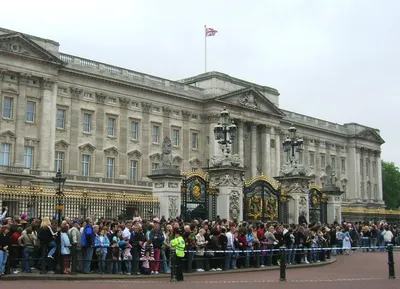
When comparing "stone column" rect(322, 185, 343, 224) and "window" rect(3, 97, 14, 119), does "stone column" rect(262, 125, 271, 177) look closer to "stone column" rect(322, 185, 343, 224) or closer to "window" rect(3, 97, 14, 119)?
"window" rect(3, 97, 14, 119)

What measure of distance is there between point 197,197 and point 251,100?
167 feet

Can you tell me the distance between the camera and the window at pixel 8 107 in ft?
169

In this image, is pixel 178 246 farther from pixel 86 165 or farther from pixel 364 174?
pixel 364 174

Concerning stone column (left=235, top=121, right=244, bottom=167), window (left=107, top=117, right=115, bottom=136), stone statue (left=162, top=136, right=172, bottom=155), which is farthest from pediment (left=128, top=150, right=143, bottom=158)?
stone statue (left=162, top=136, right=172, bottom=155)

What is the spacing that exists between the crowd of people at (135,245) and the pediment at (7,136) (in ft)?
108

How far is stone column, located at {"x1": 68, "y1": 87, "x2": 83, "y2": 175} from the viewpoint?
5638cm

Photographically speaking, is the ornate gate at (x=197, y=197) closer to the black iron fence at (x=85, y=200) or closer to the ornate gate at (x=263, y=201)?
the black iron fence at (x=85, y=200)

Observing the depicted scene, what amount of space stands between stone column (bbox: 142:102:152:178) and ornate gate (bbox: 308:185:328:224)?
32.7 m

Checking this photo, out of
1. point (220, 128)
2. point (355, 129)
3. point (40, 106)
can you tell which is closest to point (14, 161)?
point (40, 106)

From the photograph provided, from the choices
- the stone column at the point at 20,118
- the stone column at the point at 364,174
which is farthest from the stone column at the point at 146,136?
the stone column at the point at 364,174

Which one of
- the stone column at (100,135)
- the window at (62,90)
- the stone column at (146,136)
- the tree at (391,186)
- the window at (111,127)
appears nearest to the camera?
the window at (62,90)

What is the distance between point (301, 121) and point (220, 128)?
60.6 m

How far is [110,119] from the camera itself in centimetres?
6059

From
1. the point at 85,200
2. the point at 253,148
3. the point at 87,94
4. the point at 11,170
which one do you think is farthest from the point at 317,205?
the point at 253,148
